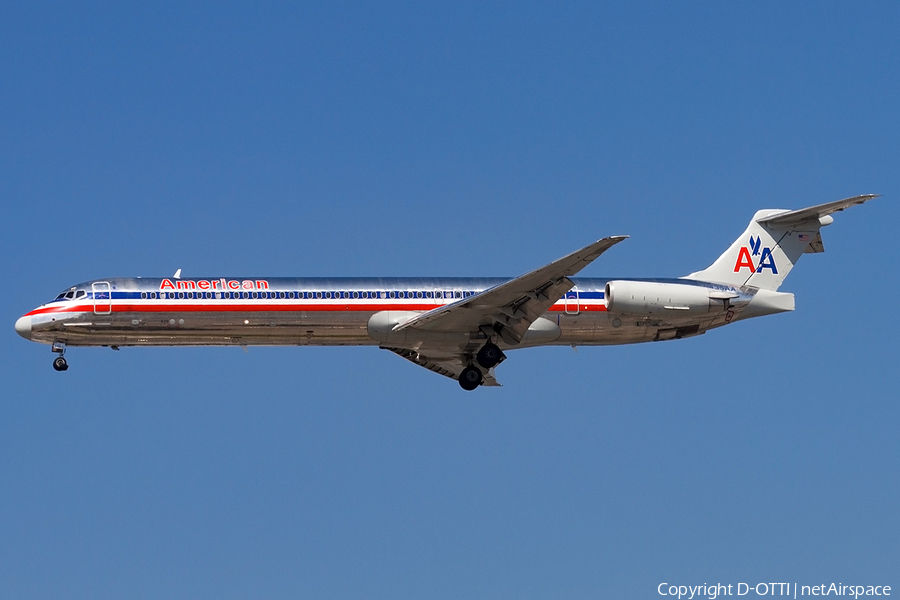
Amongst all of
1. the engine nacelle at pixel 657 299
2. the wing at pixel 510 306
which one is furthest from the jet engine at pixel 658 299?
the wing at pixel 510 306

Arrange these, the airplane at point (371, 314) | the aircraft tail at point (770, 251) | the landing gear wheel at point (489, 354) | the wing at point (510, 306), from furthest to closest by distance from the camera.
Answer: the aircraft tail at point (770, 251)
the landing gear wheel at point (489, 354)
the airplane at point (371, 314)
the wing at point (510, 306)

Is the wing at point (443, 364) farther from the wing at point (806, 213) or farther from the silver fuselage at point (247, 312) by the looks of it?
the wing at point (806, 213)

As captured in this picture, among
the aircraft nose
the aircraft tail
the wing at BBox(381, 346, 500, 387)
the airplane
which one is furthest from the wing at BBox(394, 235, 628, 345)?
the aircraft nose

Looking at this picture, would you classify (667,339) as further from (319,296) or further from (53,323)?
(53,323)

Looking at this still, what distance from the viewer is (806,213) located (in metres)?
36.6

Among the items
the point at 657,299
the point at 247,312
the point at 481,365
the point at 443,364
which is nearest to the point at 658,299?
the point at 657,299

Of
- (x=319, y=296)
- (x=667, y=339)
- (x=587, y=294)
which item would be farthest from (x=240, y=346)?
(x=667, y=339)

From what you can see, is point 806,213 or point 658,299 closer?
point 658,299

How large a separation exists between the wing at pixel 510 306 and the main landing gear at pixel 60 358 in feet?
30.7

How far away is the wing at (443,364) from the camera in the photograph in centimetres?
3675

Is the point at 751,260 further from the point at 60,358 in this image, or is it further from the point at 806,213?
the point at 60,358

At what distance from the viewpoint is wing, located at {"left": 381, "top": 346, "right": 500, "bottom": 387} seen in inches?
1447

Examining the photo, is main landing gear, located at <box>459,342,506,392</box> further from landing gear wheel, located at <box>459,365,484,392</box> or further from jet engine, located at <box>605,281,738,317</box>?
jet engine, located at <box>605,281,738,317</box>

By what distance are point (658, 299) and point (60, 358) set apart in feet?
55.0
